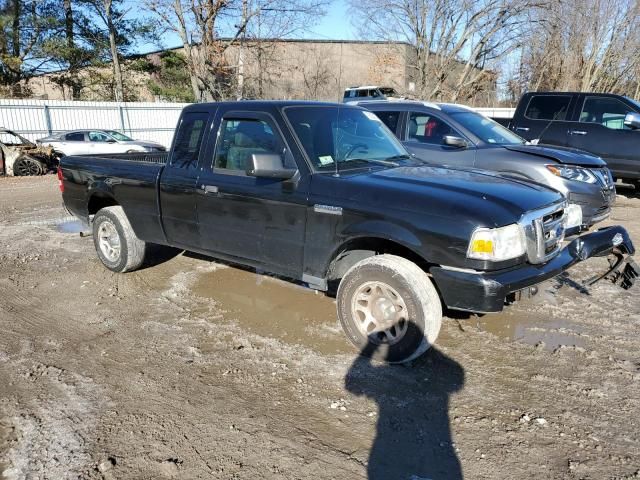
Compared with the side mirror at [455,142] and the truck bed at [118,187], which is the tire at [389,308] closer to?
the truck bed at [118,187]

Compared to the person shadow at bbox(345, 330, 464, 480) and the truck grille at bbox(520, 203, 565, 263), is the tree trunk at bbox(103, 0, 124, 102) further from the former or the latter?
the truck grille at bbox(520, 203, 565, 263)

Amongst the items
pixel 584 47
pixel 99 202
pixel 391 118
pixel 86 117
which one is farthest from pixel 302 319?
pixel 584 47

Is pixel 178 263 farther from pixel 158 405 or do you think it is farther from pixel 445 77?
pixel 445 77

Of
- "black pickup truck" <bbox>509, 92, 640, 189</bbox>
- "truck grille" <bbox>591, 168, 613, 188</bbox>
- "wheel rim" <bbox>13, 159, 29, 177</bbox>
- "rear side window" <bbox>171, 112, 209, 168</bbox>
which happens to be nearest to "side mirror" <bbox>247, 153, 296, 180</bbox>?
"rear side window" <bbox>171, 112, 209, 168</bbox>

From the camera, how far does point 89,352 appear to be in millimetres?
3895

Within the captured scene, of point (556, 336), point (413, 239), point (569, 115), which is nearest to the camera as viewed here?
point (413, 239)

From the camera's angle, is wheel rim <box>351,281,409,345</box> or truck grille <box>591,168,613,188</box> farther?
truck grille <box>591,168,613,188</box>

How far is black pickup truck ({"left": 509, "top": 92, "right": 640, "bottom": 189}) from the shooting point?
9.70 m

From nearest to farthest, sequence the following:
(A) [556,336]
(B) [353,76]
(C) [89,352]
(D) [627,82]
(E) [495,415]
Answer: (E) [495,415] → (C) [89,352] → (A) [556,336] → (D) [627,82] → (B) [353,76]

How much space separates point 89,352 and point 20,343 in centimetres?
64

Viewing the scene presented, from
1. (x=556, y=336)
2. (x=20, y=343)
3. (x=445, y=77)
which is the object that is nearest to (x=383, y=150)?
(x=556, y=336)

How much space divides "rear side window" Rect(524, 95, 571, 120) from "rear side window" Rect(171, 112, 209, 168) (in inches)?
312

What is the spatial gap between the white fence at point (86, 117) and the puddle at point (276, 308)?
1746cm

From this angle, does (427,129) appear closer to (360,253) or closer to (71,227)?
(360,253)
